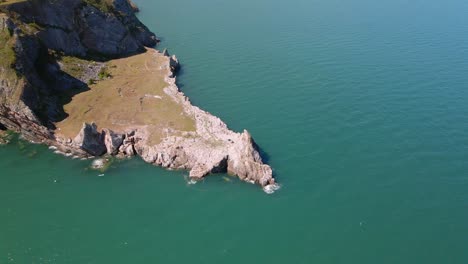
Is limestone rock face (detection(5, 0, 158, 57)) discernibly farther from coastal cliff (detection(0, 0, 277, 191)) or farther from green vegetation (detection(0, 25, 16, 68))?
green vegetation (detection(0, 25, 16, 68))

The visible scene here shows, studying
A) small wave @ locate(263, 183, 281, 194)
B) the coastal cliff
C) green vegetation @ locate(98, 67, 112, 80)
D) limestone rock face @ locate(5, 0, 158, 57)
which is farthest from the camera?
limestone rock face @ locate(5, 0, 158, 57)

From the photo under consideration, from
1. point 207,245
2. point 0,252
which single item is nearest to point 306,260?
point 207,245

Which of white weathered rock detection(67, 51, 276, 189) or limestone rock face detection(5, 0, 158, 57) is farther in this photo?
limestone rock face detection(5, 0, 158, 57)

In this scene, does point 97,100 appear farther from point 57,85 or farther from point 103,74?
point 103,74

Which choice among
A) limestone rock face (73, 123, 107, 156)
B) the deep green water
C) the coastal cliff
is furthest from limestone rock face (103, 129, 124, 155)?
the deep green water

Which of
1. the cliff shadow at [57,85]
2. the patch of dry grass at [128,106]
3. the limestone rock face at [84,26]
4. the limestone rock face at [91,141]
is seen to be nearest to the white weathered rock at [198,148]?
the limestone rock face at [91,141]
